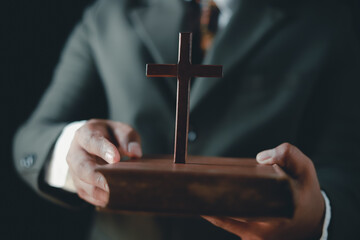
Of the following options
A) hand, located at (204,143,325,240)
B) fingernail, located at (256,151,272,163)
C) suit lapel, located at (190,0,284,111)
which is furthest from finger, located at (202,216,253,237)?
suit lapel, located at (190,0,284,111)

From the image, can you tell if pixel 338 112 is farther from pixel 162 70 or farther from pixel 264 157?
pixel 162 70

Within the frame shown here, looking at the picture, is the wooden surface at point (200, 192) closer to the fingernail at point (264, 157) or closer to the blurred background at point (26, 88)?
the fingernail at point (264, 157)

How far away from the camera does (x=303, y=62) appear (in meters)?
0.91

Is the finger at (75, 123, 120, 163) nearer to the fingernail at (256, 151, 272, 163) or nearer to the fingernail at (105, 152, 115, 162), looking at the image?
A: the fingernail at (105, 152, 115, 162)

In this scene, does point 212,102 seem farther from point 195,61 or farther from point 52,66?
point 52,66

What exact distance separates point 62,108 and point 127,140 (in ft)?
1.63

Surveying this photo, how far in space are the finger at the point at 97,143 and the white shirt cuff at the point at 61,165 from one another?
0.57 ft

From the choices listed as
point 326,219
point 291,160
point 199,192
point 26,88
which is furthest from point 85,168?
point 26,88

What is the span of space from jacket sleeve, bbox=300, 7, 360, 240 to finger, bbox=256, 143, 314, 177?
0.36 meters

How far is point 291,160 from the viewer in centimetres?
52

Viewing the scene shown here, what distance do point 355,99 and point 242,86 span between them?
1.10ft

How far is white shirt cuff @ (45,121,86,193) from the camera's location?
797mm

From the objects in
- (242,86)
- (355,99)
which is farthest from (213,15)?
(355,99)

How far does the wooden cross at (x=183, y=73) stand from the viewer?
2.01 ft
